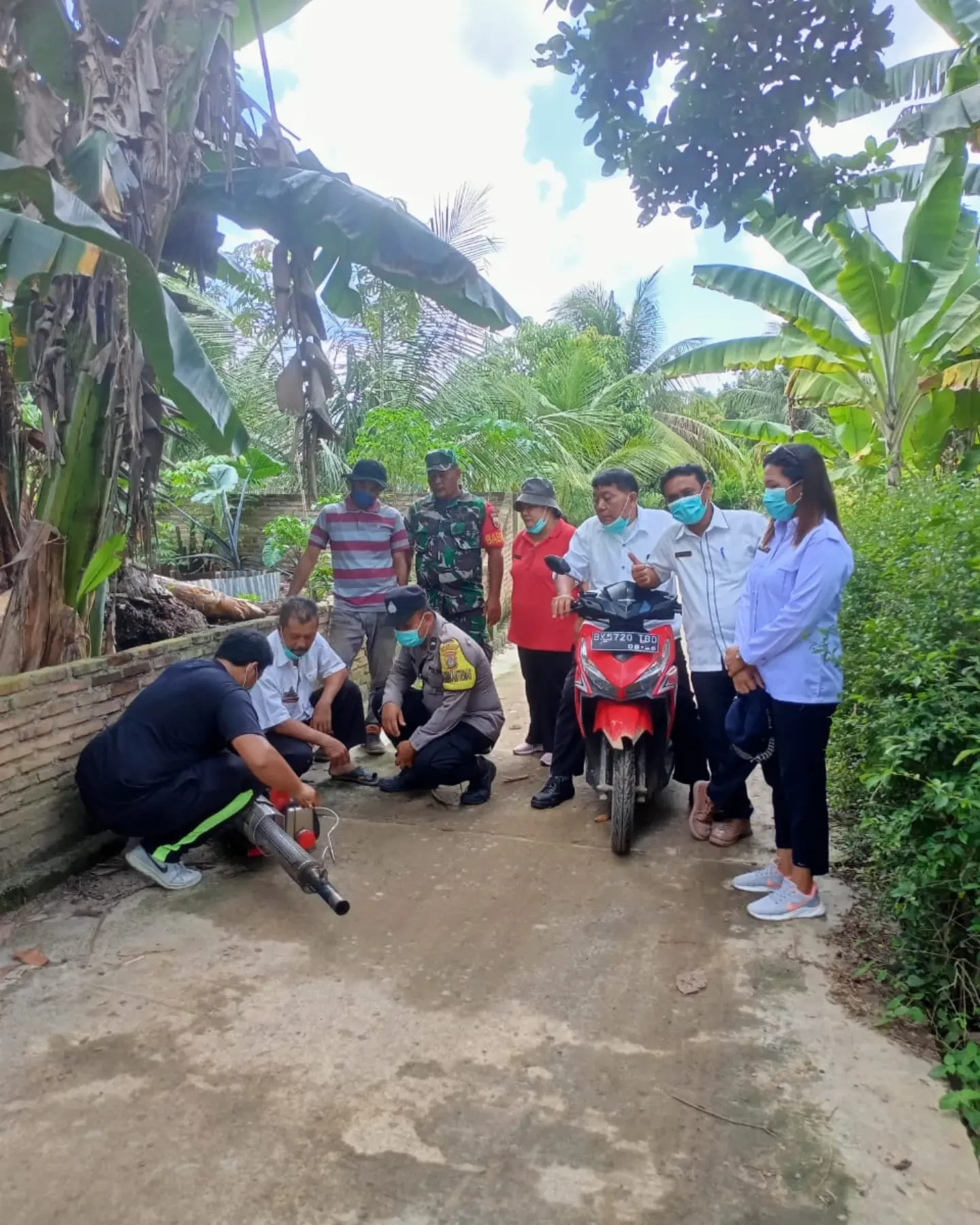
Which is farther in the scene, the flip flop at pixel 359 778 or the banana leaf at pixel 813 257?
the banana leaf at pixel 813 257

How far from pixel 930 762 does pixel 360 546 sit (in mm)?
3660

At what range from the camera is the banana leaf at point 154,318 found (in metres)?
3.25

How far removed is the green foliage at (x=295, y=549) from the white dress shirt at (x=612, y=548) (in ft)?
10.3

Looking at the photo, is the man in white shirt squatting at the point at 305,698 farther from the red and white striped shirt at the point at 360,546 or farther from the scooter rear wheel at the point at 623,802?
the scooter rear wheel at the point at 623,802

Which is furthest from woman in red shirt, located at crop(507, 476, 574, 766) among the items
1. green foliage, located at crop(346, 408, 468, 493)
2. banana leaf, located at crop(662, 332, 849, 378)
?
banana leaf, located at crop(662, 332, 849, 378)

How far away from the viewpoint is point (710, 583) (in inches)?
163

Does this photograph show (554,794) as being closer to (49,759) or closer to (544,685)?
(544,685)

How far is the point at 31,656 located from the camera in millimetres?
4152

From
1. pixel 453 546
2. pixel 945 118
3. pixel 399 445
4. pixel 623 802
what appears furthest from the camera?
pixel 399 445

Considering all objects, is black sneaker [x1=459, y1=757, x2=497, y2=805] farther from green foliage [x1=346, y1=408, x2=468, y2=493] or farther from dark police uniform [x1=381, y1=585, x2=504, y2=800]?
green foliage [x1=346, y1=408, x2=468, y2=493]

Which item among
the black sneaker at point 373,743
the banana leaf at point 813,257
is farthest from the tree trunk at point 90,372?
the banana leaf at point 813,257

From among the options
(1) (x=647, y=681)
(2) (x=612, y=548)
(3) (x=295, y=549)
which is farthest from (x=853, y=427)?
(1) (x=647, y=681)

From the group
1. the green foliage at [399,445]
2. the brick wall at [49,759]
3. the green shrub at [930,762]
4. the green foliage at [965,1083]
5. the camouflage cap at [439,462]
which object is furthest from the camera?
the green foliage at [399,445]

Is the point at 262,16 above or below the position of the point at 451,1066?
above
